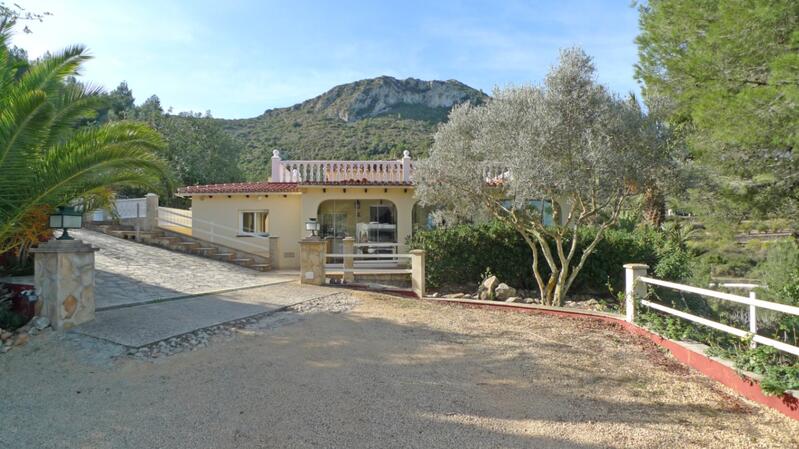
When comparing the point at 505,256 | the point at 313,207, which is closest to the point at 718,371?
the point at 505,256

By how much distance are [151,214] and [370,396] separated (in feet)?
52.5

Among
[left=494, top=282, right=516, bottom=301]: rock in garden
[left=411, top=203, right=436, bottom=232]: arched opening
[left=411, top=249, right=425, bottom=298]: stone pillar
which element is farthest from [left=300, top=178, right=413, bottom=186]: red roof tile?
[left=494, top=282, right=516, bottom=301]: rock in garden

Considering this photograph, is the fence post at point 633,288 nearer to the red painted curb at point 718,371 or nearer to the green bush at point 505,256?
the red painted curb at point 718,371

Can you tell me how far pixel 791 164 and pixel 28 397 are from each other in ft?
44.2

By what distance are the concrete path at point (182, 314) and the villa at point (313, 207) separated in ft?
19.8

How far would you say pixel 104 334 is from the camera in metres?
6.07

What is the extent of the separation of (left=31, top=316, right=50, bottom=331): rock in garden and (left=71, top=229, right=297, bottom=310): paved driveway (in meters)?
1.09

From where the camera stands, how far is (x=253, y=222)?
687 inches

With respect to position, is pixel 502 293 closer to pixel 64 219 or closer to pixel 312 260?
pixel 312 260

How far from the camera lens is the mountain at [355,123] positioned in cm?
4306

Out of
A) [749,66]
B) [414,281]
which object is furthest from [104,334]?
[749,66]

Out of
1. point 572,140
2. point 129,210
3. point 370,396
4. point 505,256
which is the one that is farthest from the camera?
point 129,210

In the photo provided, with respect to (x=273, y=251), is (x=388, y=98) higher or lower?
higher

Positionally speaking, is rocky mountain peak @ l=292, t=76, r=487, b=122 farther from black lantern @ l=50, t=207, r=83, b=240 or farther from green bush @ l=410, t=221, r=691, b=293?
black lantern @ l=50, t=207, r=83, b=240
